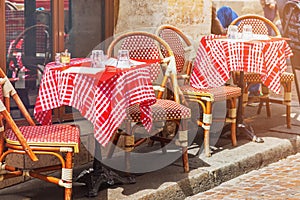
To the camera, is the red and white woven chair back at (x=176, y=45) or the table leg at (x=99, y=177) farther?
the red and white woven chair back at (x=176, y=45)

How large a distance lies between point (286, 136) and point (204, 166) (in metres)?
1.72

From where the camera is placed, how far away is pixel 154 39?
5.87 meters

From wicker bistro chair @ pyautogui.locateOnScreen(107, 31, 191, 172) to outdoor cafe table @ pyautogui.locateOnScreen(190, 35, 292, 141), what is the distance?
0.50 meters

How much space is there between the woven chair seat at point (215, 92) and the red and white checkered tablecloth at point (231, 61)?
8cm

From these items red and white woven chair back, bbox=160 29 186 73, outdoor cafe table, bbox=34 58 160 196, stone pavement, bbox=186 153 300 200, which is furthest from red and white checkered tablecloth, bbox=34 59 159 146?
red and white woven chair back, bbox=160 29 186 73

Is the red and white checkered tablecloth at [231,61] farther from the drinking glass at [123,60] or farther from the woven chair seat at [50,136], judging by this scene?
the woven chair seat at [50,136]

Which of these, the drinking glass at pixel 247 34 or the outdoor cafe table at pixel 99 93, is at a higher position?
the drinking glass at pixel 247 34

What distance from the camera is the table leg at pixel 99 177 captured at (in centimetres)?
505

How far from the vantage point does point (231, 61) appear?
6.54 meters

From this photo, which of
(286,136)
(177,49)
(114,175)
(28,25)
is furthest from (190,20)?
(114,175)

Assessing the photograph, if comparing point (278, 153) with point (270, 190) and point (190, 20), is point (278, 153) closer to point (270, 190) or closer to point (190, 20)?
point (270, 190)

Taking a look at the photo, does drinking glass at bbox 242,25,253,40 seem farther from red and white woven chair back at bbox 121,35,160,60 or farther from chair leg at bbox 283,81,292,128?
red and white woven chair back at bbox 121,35,160,60

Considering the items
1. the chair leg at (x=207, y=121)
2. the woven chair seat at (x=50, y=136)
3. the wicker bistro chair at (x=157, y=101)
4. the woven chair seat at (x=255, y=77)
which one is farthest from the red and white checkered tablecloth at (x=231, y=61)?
the woven chair seat at (x=50, y=136)

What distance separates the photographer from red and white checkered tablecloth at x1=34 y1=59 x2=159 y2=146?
4.58m
